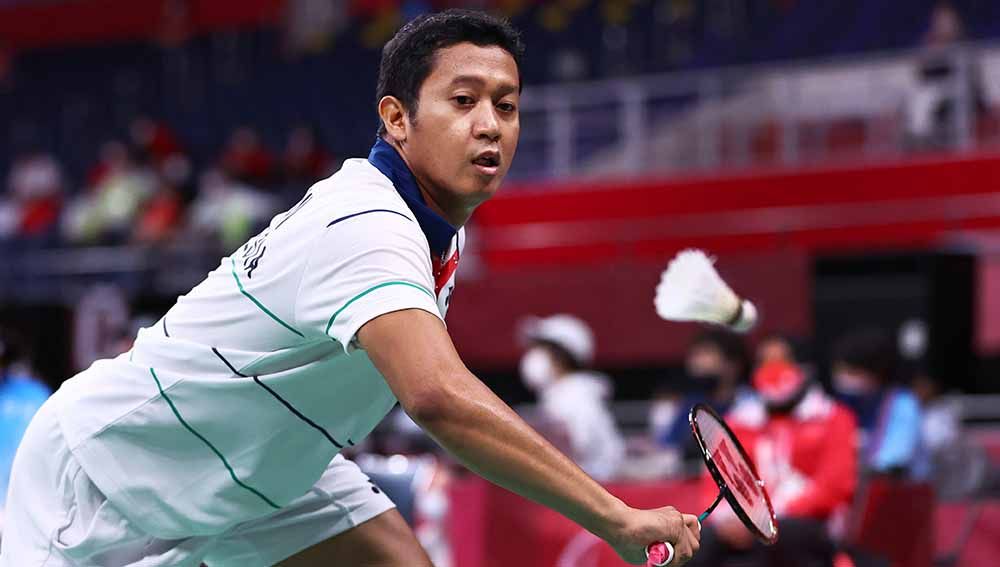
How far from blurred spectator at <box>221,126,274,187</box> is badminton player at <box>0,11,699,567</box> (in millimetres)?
11816

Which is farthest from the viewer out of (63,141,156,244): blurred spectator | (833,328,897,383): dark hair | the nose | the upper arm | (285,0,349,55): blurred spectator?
(285,0,349,55): blurred spectator

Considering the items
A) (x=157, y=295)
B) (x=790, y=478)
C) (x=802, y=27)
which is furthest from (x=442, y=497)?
(x=802, y=27)

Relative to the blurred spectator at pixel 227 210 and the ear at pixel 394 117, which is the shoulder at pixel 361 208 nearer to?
the ear at pixel 394 117

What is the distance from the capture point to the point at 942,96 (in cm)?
1102

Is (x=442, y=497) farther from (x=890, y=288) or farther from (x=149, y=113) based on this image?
(x=149, y=113)

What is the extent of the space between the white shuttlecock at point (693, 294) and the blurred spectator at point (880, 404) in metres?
4.59

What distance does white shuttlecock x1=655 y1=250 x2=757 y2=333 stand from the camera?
3.41 metres

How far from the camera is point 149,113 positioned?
62.1 feet

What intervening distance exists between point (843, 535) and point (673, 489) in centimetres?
74

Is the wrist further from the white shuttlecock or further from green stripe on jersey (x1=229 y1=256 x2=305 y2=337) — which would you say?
the white shuttlecock

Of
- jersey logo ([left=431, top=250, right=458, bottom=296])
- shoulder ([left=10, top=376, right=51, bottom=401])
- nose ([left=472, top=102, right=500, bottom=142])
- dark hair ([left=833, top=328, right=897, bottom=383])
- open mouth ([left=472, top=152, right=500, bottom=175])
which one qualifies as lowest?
dark hair ([left=833, top=328, right=897, bottom=383])

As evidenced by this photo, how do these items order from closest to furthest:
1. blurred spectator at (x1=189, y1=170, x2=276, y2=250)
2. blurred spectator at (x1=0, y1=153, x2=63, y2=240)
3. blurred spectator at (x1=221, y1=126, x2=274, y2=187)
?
blurred spectator at (x1=189, y1=170, x2=276, y2=250) → blurred spectator at (x1=221, y1=126, x2=274, y2=187) → blurred spectator at (x1=0, y1=153, x2=63, y2=240)

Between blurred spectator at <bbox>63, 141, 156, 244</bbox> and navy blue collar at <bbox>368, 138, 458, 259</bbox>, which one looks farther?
blurred spectator at <bbox>63, 141, 156, 244</bbox>

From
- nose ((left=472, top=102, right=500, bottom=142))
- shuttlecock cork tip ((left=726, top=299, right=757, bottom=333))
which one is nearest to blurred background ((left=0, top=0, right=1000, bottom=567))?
shuttlecock cork tip ((left=726, top=299, right=757, bottom=333))
